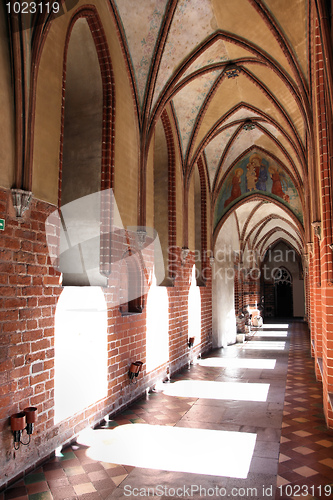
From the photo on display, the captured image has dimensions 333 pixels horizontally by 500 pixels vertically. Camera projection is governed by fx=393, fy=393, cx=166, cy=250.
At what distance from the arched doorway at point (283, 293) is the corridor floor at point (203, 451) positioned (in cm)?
2093

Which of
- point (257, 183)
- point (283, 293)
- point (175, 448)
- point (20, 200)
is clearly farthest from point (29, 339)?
point (283, 293)

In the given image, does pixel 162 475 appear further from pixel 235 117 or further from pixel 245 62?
pixel 235 117

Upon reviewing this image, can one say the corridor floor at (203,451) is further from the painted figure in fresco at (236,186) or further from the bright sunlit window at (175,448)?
the painted figure in fresco at (236,186)

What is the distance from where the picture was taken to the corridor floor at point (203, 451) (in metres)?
3.41

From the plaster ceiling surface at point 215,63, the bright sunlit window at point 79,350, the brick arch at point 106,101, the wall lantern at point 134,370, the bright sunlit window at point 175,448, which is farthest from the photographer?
the plaster ceiling surface at point 215,63

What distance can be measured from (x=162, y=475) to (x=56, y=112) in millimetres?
3919

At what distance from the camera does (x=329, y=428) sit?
4926mm

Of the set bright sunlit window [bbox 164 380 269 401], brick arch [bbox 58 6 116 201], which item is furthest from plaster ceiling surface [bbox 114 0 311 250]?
bright sunlit window [bbox 164 380 269 401]

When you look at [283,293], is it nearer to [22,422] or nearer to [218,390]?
[218,390]

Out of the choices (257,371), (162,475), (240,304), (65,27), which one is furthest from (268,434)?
(240,304)

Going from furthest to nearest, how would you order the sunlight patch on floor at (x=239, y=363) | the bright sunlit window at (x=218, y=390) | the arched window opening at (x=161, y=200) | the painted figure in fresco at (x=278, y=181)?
the painted figure in fresco at (x=278, y=181) → the sunlight patch on floor at (x=239, y=363) → the arched window opening at (x=161, y=200) → the bright sunlit window at (x=218, y=390)

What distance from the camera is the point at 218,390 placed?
694cm

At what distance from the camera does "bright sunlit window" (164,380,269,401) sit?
6523 millimetres

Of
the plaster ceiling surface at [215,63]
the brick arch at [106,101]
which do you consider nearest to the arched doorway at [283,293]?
the plaster ceiling surface at [215,63]
